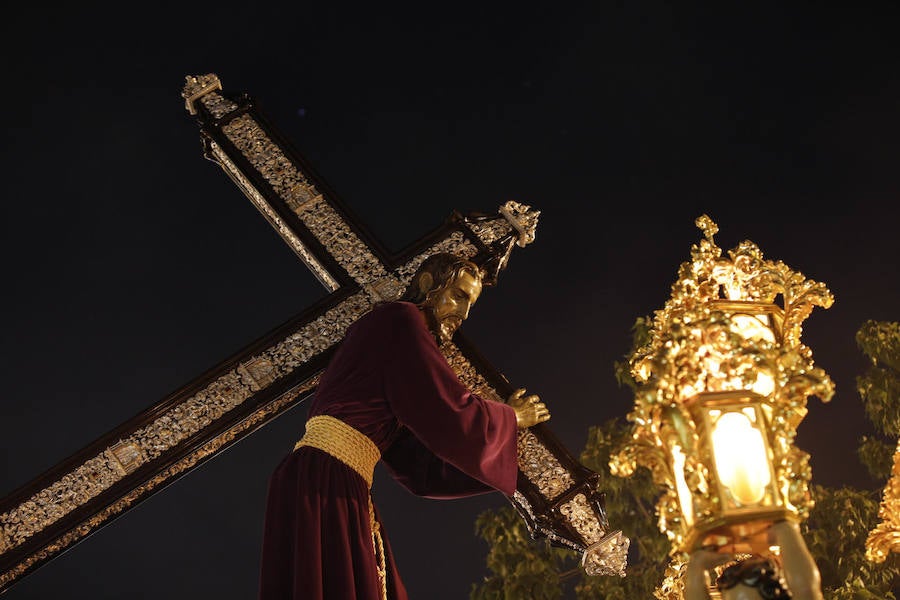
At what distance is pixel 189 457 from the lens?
416 centimetres

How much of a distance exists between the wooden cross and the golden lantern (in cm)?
186

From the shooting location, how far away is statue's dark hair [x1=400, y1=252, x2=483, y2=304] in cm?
415

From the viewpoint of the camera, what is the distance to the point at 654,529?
19.0 feet

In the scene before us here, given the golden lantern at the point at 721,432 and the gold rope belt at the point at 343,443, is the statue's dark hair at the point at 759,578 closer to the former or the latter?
the golden lantern at the point at 721,432

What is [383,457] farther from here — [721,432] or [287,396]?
[721,432]

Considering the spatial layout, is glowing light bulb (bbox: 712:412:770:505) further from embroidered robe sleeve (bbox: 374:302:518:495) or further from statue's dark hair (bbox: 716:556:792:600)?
embroidered robe sleeve (bbox: 374:302:518:495)

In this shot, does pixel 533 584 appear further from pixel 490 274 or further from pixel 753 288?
pixel 753 288

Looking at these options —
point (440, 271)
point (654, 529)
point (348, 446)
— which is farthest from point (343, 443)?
point (654, 529)

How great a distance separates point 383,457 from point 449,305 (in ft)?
2.26

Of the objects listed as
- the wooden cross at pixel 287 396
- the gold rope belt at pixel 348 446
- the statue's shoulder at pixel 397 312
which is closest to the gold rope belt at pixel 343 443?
Answer: the gold rope belt at pixel 348 446

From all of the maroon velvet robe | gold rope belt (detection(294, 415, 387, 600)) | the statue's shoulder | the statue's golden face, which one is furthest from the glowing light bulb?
the statue's golden face

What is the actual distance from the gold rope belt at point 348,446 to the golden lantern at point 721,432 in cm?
142

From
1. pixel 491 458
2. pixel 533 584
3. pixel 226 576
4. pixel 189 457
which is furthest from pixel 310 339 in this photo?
pixel 226 576

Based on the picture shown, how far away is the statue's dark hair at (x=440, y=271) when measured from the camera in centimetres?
415
